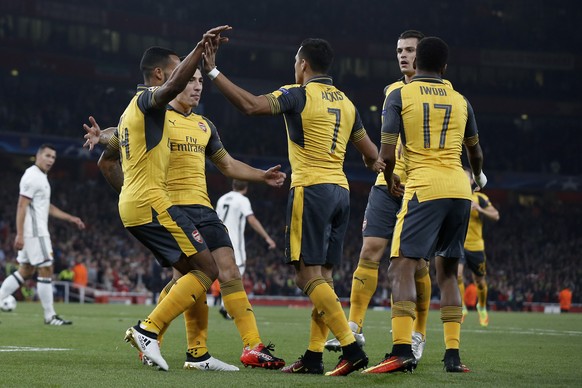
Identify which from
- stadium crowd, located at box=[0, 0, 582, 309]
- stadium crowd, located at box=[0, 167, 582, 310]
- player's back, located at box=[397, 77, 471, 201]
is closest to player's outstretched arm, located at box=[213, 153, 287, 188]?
player's back, located at box=[397, 77, 471, 201]

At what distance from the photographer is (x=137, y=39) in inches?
1800

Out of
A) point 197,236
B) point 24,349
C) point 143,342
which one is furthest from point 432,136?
point 24,349

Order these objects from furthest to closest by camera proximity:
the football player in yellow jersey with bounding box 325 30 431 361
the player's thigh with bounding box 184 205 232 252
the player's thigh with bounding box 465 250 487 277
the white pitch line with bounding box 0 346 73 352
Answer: the player's thigh with bounding box 465 250 487 277, the white pitch line with bounding box 0 346 73 352, the football player in yellow jersey with bounding box 325 30 431 361, the player's thigh with bounding box 184 205 232 252

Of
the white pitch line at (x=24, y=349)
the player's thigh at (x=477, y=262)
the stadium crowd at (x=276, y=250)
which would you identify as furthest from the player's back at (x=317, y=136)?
the stadium crowd at (x=276, y=250)

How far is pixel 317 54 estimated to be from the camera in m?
7.15

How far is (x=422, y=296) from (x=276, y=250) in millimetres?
30533

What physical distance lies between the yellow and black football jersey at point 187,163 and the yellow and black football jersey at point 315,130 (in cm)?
90

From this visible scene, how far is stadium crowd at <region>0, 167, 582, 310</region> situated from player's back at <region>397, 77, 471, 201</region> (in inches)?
803

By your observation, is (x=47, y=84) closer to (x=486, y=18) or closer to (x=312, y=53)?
(x=486, y=18)

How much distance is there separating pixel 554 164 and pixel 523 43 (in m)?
6.49

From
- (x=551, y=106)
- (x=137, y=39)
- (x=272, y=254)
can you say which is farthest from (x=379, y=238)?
(x=551, y=106)

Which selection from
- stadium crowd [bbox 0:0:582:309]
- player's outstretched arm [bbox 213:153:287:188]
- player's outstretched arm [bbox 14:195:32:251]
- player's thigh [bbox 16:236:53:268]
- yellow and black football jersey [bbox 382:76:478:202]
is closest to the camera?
yellow and black football jersey [bbox 382:76:478:202]

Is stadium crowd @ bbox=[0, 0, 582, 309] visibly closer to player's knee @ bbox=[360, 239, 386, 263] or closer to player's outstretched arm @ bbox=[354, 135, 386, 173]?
player's knee @ bbox=[360, 239, 386, 263]

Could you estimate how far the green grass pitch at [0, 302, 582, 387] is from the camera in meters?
6.13
